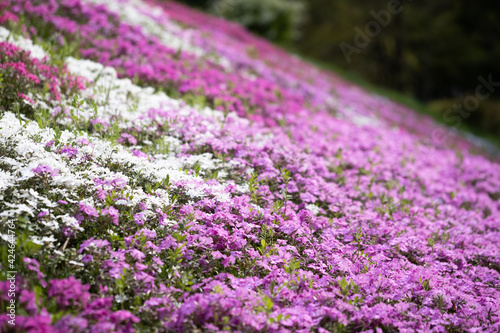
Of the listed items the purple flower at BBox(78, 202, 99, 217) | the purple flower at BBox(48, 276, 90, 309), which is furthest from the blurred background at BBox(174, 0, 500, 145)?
the purple flower at BBox(48, 276, 90, 309)

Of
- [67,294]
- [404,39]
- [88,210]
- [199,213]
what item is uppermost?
[404,39]

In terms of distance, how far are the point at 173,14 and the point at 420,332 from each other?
41.5 ft

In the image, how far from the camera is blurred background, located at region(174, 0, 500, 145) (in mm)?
21234

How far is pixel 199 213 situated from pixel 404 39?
2806 centimetres

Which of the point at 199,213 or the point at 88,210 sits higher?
the point at 199,213

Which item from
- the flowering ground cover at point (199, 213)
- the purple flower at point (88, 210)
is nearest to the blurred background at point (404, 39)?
the flowering ground cover at point (199, 213)

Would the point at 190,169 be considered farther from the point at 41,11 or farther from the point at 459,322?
the point at 41,11

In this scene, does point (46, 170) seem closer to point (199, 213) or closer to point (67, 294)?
point (67, 294)

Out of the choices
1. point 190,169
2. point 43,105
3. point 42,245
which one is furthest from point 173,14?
point 42,245

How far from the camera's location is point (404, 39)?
27.8 m

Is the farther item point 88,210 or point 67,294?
point 88,210

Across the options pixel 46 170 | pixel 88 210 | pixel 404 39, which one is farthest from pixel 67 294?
pixel 404 39

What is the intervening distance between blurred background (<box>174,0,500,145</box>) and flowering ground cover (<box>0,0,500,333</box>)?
1465 centimetres

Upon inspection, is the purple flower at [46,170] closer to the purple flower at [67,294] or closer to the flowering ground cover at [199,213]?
the flowering ground cover at [199,213]
